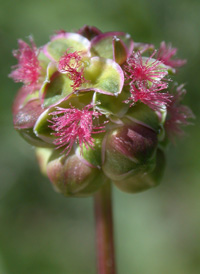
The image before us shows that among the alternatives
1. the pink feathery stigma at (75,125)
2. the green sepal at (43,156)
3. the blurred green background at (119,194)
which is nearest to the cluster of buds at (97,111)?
the pink feathery stigma at (75,125)

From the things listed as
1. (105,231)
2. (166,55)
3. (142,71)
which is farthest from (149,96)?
(105,231)

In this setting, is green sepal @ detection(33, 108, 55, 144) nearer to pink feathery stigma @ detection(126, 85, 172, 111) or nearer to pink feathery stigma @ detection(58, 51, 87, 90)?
pink feathery stigma @ detection(58, 51, 87, 90)

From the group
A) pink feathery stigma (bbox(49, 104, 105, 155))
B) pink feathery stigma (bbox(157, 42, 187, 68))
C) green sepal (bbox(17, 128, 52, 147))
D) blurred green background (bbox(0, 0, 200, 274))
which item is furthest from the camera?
blurred green background (bbox(0, 0, 200, 274))

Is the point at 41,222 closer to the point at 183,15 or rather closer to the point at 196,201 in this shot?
the point at 196,201

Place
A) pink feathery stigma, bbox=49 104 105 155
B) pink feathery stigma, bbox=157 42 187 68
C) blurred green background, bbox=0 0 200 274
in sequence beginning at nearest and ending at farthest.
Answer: pink feathery stigma, bbox=49 104 105 155 → pink feathery stigma, bbox=157 42 187 68 → blurred green background, bbox=0 0 200 274

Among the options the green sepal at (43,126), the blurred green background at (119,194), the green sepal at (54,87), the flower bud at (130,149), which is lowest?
the blurred green background at (119,194)

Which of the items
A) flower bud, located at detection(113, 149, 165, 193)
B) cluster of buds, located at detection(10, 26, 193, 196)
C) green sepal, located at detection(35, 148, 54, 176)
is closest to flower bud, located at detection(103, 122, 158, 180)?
cluster of buds, located at detection(10, 26, 193, 196)

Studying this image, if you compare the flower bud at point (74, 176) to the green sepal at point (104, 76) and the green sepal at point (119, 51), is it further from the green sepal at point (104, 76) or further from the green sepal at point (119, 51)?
the green sepal at point (119, 51)
